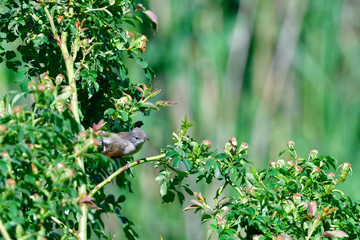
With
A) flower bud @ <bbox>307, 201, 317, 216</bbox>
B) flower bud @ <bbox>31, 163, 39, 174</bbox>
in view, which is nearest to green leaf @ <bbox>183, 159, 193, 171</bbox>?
flower bud @ <bbox>307, 201, 317, 216</bbox>

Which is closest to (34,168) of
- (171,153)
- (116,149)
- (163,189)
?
(171,153)

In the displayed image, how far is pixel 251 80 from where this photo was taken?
15.2ft

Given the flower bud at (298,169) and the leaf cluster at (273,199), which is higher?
the flower bud at (298,169)

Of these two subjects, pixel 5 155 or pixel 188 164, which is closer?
pixel 5 155

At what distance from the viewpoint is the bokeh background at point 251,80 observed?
4066mm

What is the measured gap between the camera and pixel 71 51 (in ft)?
4.73

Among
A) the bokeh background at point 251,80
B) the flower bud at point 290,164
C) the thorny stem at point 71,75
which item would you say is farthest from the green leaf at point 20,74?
the bokeh background at point 251,80

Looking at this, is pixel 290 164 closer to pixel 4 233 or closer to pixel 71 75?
pixel 71 75

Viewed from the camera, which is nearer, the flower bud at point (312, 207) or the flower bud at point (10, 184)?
the flower bud at point (10, 184)

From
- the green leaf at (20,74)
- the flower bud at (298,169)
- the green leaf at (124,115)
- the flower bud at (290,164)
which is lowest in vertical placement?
the flower bud at (298,169)

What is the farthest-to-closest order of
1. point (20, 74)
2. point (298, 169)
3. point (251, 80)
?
point (251, 80) < point (20, 74) < point (298, 169)

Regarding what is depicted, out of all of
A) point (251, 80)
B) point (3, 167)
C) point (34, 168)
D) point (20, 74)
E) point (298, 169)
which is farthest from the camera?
point (251, 80)

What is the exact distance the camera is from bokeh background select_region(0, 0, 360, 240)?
4.07m

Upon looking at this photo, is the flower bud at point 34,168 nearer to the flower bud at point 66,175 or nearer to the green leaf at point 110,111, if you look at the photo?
the flower bud at point 66,175
